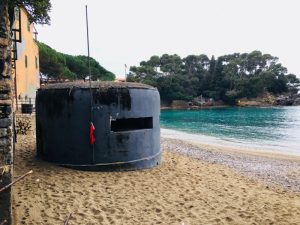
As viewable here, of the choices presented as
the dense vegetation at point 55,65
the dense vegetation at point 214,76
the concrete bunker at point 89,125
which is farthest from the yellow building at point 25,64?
the dense vegetation at point 214,76

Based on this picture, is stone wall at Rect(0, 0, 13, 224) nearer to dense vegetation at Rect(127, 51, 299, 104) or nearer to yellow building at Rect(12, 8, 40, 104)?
yellow building at Rect(12, 8, 40, 104)

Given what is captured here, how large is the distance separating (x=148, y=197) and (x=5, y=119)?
4.95m

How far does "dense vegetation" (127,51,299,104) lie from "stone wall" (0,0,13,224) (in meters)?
90.6

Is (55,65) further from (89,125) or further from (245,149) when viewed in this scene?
(89,125)

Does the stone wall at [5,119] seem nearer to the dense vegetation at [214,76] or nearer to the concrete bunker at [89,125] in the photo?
the concrete bunker at [89,125]

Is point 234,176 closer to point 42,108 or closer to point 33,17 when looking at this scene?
point 42,108

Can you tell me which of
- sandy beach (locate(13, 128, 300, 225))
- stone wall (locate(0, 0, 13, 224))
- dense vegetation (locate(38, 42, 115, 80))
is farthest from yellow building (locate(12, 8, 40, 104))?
stone wall (locate(0, 0, 13, 224))

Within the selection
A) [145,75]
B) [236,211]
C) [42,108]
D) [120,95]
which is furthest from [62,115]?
[145,75]

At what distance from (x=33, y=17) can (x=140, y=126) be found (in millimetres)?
6357

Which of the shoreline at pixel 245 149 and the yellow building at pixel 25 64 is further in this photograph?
the yellow building at pixel 25 64

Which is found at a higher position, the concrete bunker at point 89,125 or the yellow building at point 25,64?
the yellow building at point 25,64

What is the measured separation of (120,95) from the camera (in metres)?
11.2

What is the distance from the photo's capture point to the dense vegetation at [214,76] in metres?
101

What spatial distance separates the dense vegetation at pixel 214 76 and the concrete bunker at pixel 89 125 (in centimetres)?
8483
